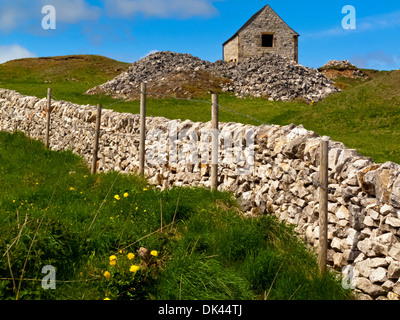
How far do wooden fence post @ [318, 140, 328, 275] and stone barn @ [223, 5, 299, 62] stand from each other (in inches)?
1507

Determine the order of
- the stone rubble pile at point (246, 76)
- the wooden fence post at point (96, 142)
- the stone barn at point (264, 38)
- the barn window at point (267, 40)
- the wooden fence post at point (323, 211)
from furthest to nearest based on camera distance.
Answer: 1. the barn window at point (267, 40)
2. the stone barn at point (264, 38)
3. the stone rubble pile at point (246, 76)
4. the wooden fence post at point (96, 142)
5. the wooden fence post at point (323, 211)

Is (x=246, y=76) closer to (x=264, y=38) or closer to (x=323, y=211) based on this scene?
(x=264, y=38)

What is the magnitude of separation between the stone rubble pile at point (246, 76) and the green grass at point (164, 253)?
22250 millimetres

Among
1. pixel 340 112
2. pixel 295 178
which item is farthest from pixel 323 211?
pixel 340 112

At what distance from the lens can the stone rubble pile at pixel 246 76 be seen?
3022cm

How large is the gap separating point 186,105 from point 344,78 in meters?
22.3

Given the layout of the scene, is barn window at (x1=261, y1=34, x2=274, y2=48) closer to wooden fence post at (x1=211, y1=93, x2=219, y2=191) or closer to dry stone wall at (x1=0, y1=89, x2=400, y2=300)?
dry stone wall at (x1=0, y1=89, x2=400, y2=300)

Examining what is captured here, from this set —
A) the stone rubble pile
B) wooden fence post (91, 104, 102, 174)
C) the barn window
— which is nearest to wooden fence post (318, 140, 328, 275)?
wooden fence post (91, 104, 102, 174)

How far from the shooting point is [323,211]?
20.4 ft

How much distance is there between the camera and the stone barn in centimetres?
4334

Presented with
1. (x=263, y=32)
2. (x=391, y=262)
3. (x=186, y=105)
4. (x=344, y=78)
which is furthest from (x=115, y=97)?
(x=391, y=262)

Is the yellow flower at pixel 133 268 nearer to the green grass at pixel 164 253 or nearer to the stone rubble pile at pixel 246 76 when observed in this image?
the green grass at pixel 164 253

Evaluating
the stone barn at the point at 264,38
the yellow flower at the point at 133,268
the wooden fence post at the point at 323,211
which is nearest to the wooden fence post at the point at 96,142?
the yellow flower at the point at 133,268
